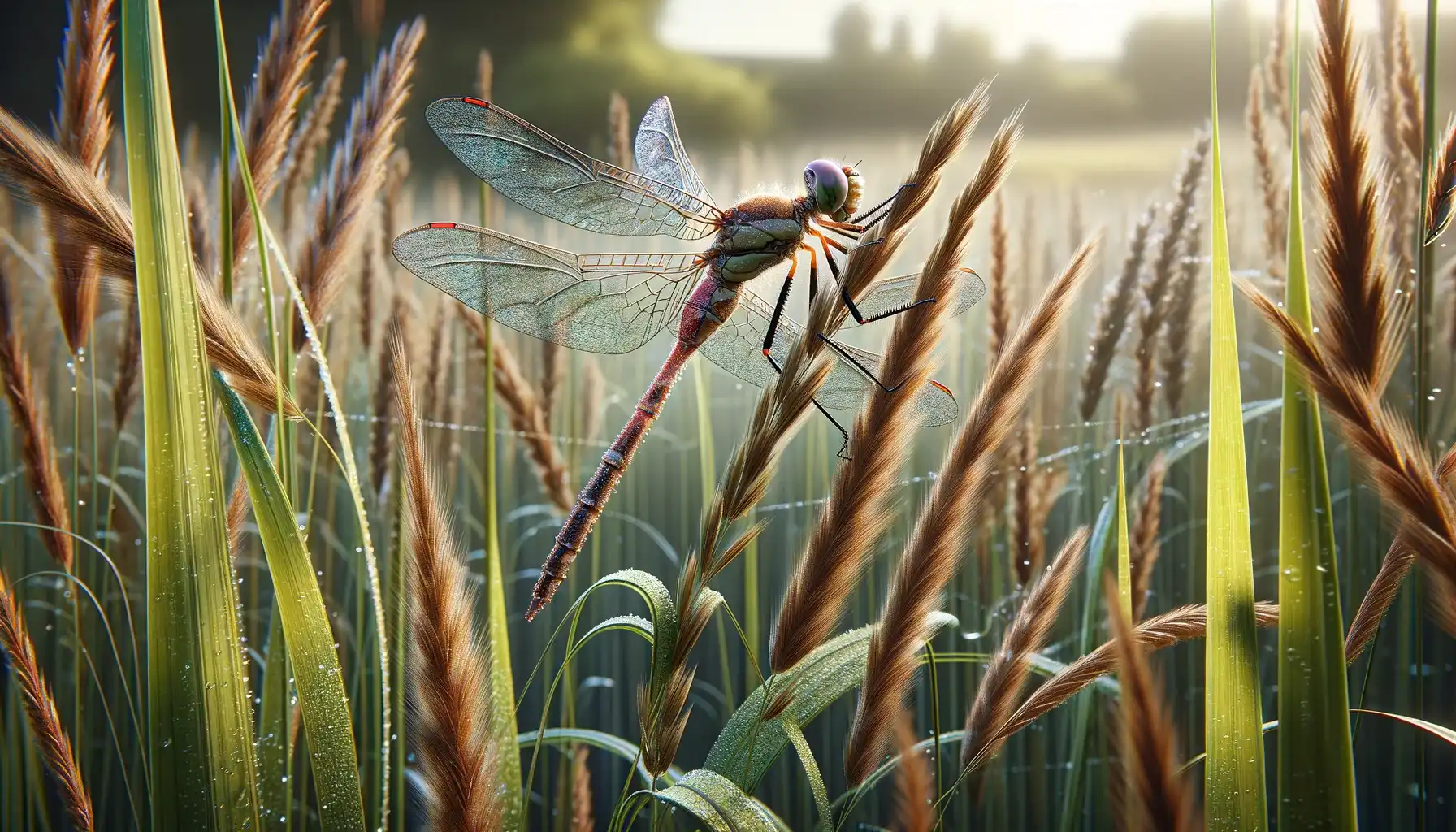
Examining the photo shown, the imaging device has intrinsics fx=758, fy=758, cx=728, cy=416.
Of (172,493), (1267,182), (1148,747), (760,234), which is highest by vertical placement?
(1267,182)

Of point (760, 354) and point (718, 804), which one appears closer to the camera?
point (718, 804)

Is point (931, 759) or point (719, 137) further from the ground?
point (719, 137)

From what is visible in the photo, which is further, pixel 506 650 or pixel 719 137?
pixel 719 137

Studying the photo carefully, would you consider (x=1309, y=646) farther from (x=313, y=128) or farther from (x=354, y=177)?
(x=313, y=128)

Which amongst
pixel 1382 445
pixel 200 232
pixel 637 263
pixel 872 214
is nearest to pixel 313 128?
pixel 200 232

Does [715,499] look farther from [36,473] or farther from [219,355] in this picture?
[36,473]

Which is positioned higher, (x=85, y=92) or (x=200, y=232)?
(x=85, y=92)

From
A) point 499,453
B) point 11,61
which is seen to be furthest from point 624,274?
point 11,61

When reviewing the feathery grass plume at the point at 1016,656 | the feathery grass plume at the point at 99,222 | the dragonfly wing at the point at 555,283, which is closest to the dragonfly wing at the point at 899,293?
the dragonfly wing at the point at 555,283
